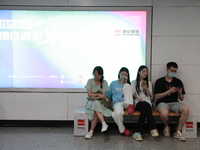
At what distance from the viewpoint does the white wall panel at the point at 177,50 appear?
4039mm

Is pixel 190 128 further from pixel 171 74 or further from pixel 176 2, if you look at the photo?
pixel 176 2

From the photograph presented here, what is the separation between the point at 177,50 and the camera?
4.06 metres

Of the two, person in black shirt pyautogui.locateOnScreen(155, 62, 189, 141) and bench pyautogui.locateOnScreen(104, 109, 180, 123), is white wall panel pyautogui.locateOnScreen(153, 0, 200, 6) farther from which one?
bench pyautogui.locateOnScreen(104, 109, 180, 123)

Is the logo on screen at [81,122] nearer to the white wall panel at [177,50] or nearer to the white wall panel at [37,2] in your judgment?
the white wall panel at [177,50]

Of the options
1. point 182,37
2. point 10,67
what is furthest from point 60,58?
point 182,37

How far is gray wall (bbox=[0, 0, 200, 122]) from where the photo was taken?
13.2 feet

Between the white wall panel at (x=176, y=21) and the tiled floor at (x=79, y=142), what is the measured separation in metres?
2.05

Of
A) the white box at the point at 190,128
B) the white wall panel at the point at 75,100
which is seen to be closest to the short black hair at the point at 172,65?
the white box at the point at 190,128

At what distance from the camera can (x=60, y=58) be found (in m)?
4.18

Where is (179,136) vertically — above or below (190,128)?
below

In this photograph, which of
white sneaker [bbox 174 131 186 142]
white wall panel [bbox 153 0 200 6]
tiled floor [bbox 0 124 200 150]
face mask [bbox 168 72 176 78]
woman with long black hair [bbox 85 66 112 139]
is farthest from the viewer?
white wall panel [bbox 153 0 200 6]

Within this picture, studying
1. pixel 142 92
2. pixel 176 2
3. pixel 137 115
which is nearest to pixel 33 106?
pixel 137 115

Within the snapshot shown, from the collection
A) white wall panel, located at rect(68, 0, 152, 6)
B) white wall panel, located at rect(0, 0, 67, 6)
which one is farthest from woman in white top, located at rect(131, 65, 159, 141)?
white wall panel, located at rect(0, 0, 67, 6)

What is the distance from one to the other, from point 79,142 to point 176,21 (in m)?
3.01
